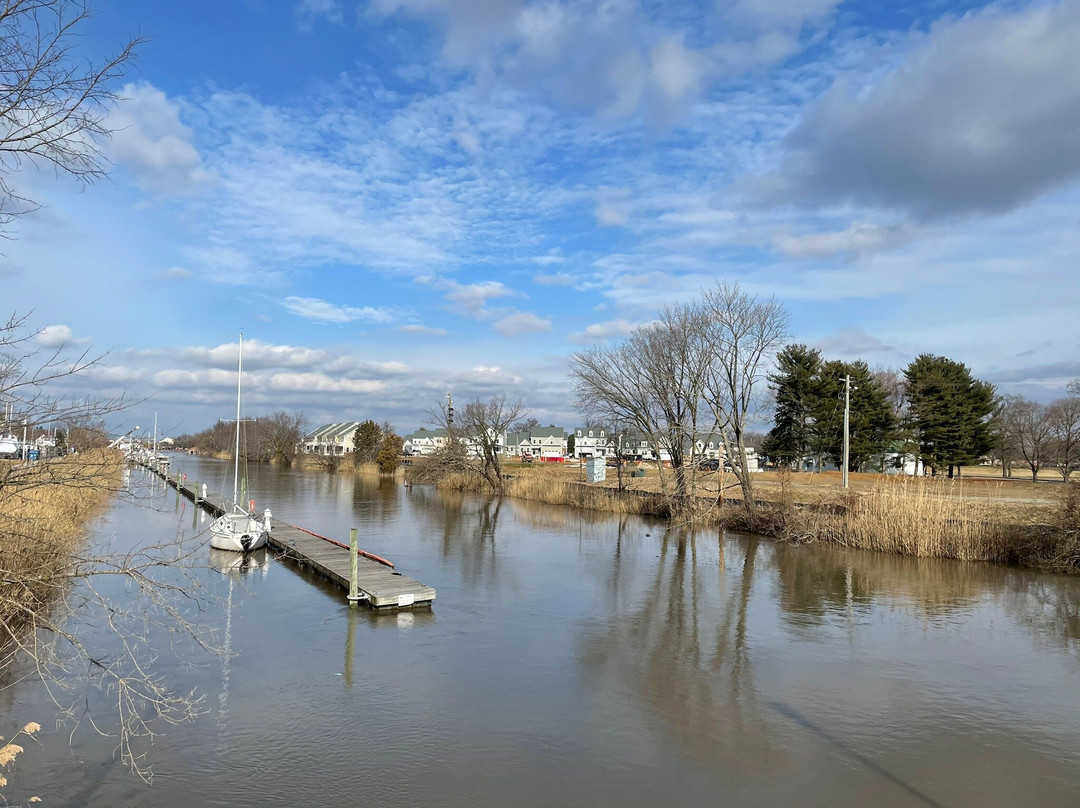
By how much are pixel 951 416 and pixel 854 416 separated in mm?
5462

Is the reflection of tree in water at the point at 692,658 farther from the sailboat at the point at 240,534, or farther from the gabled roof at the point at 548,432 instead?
the gabled roof at the point at 548,432

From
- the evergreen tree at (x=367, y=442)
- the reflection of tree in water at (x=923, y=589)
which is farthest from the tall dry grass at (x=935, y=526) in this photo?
the evergreen tree at (x=367, y=442)

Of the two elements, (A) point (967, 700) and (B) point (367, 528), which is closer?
(A) point (967, 700)

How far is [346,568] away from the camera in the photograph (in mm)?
16969

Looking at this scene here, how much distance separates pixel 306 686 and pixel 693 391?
23074 mm

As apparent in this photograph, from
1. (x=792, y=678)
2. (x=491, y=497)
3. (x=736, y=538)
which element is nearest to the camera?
(x=792, y=678)

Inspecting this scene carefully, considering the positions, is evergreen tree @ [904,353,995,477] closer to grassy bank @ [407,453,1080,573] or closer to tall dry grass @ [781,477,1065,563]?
grassy bank @ [407,453,1080,573]

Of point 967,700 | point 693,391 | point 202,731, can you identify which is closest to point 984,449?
point 693,391

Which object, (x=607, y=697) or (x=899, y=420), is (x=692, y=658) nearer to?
(x=607, y=697)

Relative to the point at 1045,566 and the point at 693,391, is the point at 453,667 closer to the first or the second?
the point at 1045,566

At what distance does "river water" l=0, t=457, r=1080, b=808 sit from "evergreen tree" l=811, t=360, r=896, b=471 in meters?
26.8

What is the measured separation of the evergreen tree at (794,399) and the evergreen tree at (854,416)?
54 centimetres

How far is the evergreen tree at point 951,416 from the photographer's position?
43094 millimetres

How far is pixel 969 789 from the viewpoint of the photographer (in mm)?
7238
